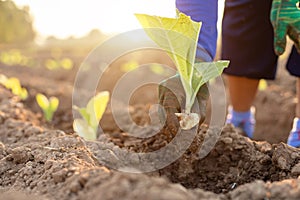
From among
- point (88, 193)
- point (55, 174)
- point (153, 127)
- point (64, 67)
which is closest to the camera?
point (88, 193)

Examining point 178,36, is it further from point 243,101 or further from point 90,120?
point 243,101

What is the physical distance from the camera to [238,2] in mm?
2643

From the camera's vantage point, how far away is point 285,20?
2.04 m

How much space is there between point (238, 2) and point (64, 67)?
19.1 ft

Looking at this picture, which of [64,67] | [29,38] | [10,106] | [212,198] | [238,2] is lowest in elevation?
[29,38]

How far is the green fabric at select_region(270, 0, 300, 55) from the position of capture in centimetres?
201

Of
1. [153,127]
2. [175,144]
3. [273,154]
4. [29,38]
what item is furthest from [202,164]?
[29,38]

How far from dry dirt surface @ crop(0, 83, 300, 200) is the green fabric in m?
0.48

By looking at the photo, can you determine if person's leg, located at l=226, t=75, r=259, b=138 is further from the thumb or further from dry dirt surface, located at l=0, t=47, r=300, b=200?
the thumb

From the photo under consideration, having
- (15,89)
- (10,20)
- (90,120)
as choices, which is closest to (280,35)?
(90,120)

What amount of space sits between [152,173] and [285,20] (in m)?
0.92

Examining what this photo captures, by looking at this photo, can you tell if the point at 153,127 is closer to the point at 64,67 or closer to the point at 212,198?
the point at 212,198

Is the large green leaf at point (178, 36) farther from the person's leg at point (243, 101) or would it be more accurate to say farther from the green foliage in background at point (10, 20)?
the green foliage in background at point (10, 20)

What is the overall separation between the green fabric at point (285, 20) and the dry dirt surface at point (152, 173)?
0.48 metres
